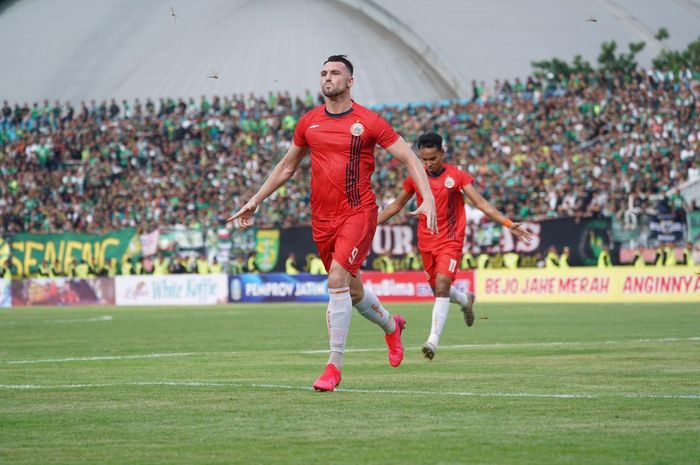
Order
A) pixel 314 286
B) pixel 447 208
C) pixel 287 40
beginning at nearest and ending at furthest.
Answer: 1. pixel 447 208
2. pixel 314 286
3. pixel 287 40

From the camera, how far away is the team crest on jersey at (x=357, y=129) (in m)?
11.3

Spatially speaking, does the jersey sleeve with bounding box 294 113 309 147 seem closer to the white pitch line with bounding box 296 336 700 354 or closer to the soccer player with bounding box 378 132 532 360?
the soccer player with bounding box 378 132 532 360

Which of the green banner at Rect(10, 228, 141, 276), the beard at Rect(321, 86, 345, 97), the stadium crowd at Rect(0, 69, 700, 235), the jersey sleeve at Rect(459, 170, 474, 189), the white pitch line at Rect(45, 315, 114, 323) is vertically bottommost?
the white pitch line at Rect(45, 315, 114, 323)

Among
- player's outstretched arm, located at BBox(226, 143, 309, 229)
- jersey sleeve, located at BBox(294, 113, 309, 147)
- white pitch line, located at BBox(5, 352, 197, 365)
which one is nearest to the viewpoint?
jersey sleeve, located at BBox(294, 113, 309, 147)

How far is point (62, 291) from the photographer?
4703 centimetres

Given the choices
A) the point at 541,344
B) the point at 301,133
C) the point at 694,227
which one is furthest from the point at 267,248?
the point at 301,133

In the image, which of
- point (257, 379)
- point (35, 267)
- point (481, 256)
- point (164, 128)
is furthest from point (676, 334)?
point (164, 128)

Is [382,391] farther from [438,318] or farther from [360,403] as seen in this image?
[438,318]

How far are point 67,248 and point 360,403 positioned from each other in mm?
39661

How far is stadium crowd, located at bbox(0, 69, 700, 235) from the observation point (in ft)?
138

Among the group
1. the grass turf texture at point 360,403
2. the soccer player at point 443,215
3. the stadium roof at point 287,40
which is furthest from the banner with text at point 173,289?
the stadium roof at point 287,40

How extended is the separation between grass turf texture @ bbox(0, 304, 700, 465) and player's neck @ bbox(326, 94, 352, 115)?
7.61ft

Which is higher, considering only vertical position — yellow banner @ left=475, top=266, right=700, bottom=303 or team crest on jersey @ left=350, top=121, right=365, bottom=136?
team crest on jersey @ left=350, top=121, right=365, bottom=136

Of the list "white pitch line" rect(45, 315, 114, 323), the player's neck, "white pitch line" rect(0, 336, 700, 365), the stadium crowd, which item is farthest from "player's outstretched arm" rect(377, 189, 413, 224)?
the stadium crowd
